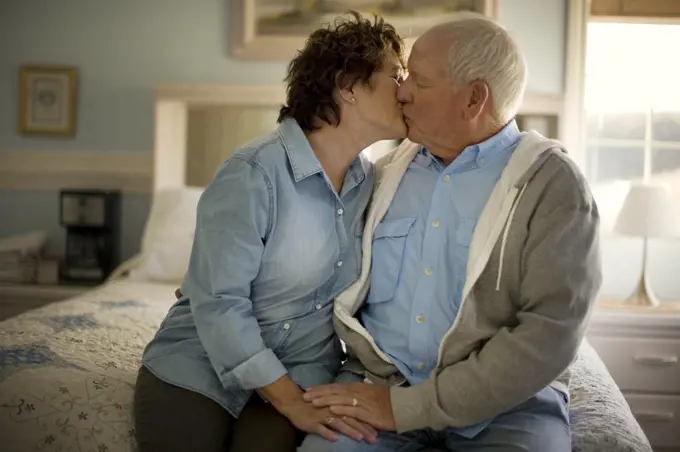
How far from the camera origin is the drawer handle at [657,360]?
2.91m

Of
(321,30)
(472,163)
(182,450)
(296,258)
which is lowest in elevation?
(182,450)

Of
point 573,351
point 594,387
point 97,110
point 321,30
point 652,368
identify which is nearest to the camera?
point 573,351

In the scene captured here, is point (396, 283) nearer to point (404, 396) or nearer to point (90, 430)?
point (404, 396)

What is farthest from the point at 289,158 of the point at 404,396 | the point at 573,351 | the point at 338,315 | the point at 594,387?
the point at 594,387

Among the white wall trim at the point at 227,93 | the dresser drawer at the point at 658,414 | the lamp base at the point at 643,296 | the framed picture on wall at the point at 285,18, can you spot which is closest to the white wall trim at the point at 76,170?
the white wall trim at the point at 227,93

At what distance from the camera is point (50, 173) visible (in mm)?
3693

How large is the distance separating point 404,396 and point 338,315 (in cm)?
22

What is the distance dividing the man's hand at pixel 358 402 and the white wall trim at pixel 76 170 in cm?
236

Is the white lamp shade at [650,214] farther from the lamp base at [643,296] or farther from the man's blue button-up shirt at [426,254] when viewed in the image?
the man's blue button-up shirt at [426,254]

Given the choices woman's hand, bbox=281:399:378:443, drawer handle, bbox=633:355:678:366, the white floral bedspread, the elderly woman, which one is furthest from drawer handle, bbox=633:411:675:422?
woman's hand, bbox=281:399:378:443

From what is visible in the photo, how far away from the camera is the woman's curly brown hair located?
1.62 m

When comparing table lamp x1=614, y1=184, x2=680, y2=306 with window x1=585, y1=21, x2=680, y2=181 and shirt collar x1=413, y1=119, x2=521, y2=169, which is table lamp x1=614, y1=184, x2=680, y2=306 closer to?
window x1=585, y1=21, x2=680, y2=181

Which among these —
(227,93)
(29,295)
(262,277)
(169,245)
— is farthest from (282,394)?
(29,295)

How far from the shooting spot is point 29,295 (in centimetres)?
341
